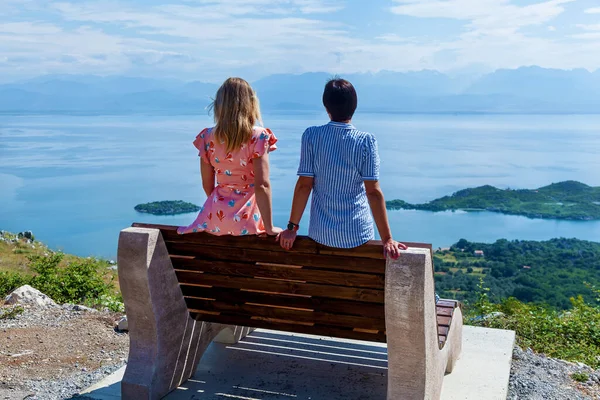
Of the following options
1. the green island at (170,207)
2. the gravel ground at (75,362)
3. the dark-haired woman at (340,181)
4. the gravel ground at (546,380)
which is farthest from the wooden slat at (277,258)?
the green island at (170,207)

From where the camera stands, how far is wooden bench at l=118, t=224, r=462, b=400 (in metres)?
3.62

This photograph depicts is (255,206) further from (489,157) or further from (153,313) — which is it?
(489,157)

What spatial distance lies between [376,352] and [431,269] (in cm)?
174

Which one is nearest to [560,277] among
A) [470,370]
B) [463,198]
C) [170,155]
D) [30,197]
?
[470,370]

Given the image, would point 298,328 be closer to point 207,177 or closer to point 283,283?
point 283,283

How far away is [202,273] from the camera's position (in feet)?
14.1

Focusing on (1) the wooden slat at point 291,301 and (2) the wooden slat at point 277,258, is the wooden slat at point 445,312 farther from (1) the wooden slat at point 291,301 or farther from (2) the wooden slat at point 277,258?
(2) the wooden slat at point 277,258

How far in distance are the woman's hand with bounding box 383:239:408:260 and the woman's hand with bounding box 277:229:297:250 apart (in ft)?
1.79

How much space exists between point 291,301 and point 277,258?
356 mm

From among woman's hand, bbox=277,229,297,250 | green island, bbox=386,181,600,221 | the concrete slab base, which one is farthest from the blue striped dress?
green island, bbox=386,181,600,221

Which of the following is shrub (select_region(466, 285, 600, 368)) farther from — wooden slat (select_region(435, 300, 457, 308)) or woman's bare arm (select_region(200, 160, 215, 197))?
woman's bare arm (select_region(200, 160, 215, 197))

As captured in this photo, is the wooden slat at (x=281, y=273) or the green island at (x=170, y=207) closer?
the wooden slat at (x=281, y=273)

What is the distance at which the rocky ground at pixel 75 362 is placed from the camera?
4770mm

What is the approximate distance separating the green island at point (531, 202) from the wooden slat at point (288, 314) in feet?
190
